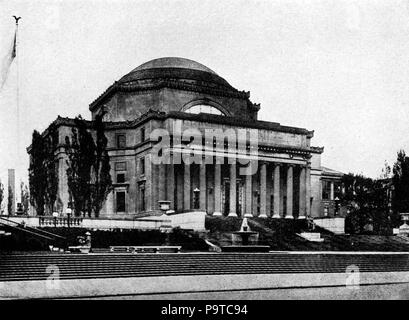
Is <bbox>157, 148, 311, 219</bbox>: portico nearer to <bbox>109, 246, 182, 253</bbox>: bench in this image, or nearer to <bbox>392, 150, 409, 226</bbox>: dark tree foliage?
<bbox>392, 150, 409, 226</bbox>: dark tree foliage

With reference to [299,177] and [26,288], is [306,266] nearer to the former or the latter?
[26,288]

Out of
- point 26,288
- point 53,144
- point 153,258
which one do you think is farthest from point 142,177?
point 26,288

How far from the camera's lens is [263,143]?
4997 centimetres

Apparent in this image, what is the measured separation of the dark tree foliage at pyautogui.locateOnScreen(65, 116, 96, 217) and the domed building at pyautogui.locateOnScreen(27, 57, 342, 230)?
489cm

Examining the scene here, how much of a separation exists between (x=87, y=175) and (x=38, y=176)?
188 inches

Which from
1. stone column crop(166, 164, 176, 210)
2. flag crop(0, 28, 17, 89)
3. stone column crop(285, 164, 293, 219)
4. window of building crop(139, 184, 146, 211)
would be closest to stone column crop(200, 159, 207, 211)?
stone column crop(166, 164, 176, 210)

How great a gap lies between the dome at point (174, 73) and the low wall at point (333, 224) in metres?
18.0

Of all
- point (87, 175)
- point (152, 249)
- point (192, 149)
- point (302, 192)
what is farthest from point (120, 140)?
point (152, 249)

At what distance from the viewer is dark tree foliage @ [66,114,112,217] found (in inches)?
1538

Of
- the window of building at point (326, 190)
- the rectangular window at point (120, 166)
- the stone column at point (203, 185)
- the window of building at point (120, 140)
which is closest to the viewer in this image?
the stone column at point (203, 185)

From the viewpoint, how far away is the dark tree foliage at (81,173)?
128 feet

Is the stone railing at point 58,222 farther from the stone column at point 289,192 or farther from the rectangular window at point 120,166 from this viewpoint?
the stone column at point 289,192

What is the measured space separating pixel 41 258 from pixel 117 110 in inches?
1353

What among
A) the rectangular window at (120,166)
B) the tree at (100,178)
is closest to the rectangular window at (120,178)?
the rectangular window at (120,166)
